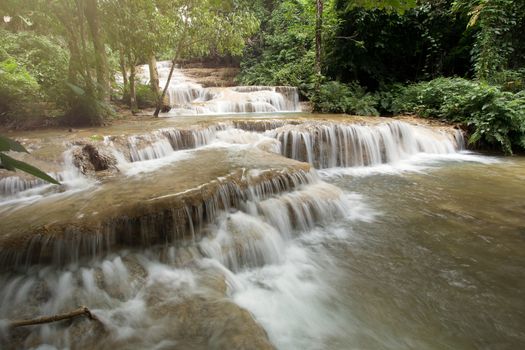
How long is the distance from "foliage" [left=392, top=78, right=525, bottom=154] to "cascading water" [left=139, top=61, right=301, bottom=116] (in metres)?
5.63

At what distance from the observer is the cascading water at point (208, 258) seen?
2.74 metres

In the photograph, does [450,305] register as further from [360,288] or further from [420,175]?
[420,175]

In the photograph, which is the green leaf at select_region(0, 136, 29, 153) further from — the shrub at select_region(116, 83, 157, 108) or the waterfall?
the shrub at select_region(116, 83, 157, 108)

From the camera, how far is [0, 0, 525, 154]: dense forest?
8.47 m

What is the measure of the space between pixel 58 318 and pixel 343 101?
11.6m

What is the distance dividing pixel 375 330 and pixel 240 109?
39.1 ft

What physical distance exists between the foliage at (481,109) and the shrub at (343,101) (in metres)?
1.73

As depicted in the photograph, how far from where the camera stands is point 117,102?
1293cm

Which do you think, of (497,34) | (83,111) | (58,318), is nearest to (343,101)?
(497,34)

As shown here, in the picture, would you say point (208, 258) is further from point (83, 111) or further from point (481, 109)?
point (481, 109)

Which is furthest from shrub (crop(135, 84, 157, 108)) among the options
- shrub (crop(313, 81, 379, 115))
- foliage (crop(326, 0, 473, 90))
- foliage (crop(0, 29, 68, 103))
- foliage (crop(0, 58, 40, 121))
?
foliage (crop(326, 0, 473, 90))

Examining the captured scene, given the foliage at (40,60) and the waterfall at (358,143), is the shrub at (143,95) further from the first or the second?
the waterfall at (358,143)

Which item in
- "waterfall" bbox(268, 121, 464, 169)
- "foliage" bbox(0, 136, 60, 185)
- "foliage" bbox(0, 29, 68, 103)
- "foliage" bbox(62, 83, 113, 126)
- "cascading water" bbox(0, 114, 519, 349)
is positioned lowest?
"cascading water" bbox(0, 114, 519, 349)

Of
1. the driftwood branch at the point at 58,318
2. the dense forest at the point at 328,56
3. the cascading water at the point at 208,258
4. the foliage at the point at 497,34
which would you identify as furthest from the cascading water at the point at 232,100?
the driftwood branch at the point at 58,318
